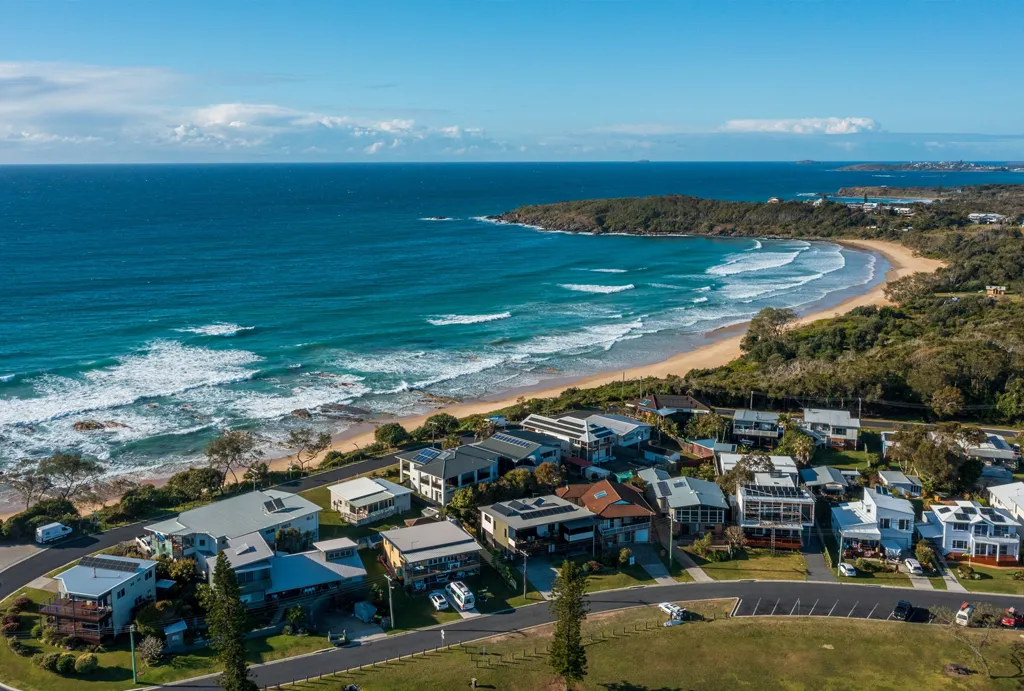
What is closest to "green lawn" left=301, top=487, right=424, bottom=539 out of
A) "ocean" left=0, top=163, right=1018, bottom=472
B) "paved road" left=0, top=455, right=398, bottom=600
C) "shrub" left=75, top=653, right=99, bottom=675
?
"paved road" left=0, top=455, right=398, bottom=600

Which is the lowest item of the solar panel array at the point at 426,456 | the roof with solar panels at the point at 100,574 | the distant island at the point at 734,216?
the roof with solar panels at the point at 100,574

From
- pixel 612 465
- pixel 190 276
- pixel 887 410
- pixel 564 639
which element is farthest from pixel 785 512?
pixel 190 276

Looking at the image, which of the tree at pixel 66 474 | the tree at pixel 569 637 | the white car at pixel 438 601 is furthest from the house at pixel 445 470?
the tree at pixel 66 474

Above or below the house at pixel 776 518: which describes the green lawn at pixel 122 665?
below

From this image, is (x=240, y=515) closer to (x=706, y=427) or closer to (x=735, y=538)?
(x=735, y=538)

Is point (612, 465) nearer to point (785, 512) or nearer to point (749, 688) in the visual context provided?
point (785, 512)

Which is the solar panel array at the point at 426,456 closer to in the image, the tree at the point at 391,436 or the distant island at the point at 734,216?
the tree at the point at 391,436
